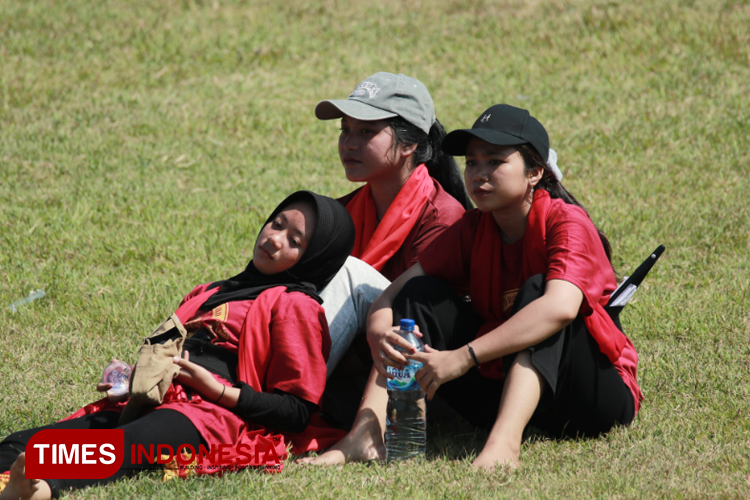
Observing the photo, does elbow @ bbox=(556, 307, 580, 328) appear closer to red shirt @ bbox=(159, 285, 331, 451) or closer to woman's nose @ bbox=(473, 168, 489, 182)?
woman's nose @ bbox=(473, 168, 489, 182)

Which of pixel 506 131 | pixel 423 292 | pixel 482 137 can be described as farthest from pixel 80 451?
pixel 506 131

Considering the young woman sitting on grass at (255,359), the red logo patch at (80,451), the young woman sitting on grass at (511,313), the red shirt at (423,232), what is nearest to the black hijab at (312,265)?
the young woman sitting on grass at (255,359)

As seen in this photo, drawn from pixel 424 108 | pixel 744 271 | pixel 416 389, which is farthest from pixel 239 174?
pixel 416 389

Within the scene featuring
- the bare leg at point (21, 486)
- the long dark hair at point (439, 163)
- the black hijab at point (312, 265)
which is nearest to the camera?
the bare leg at point (21, 486)

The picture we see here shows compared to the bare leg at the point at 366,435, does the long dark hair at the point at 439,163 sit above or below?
above

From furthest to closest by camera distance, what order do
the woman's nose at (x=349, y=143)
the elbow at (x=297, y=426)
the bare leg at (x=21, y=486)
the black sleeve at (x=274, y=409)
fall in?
the woman's nose at (x=349, y=143)
the elbow at (x=297, y=426)
the black sleeve at (x=274, y=409)
the bare leg at (x=21, y=486)

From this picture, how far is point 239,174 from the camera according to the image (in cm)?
863

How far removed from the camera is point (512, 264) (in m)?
3.78

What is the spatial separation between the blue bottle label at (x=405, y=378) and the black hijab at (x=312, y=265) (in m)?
0.55

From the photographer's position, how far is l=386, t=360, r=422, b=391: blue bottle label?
3496 millimetres

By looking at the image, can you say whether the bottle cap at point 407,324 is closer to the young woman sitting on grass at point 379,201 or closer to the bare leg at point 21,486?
the young woman sitting on grass at point 379,201

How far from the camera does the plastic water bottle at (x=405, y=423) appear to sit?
141 inches

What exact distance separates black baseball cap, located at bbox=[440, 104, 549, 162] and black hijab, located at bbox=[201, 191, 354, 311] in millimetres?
650

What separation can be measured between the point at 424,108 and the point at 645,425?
201 centimetres
